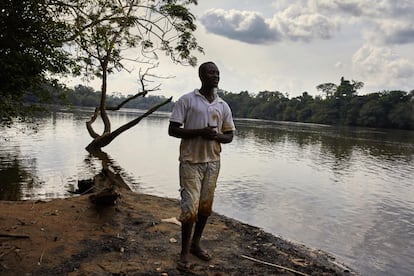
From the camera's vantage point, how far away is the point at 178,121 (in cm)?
415

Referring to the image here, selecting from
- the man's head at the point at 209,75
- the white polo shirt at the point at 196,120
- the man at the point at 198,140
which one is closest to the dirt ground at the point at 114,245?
the man at the point at 198,140

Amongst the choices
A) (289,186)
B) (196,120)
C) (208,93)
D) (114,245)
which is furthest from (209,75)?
(289,186)

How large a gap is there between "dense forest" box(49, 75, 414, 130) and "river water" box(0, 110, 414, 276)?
3653 cm

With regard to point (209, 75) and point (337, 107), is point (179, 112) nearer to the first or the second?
point (209, 75)

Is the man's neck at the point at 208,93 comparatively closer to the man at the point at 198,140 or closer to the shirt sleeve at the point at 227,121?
the man at the point at 198,140

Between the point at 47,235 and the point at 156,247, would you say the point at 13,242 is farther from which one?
the point at 156,247

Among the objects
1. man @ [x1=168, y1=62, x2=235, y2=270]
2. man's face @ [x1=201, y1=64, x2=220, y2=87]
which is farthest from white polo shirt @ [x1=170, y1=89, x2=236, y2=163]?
man's face @ [x1=201, y1=64, x2=220, y2=87]

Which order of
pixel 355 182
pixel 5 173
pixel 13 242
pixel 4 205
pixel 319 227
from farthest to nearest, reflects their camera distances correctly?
pixel 355 182 < pixel 5 173 < pixel 319 227 < pixel 4 205 < pixel 13 242

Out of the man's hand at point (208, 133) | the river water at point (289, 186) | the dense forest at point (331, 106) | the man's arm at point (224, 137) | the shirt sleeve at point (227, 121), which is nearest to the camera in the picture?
the man's hand at point (208, 133)

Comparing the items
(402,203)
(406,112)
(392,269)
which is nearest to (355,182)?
(402,203)

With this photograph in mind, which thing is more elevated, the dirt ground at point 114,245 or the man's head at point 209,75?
the man's head at point 209,75

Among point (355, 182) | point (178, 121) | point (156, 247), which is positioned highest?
point (178, 121)

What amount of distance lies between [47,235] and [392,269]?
19.7ft

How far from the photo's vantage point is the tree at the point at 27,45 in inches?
173
